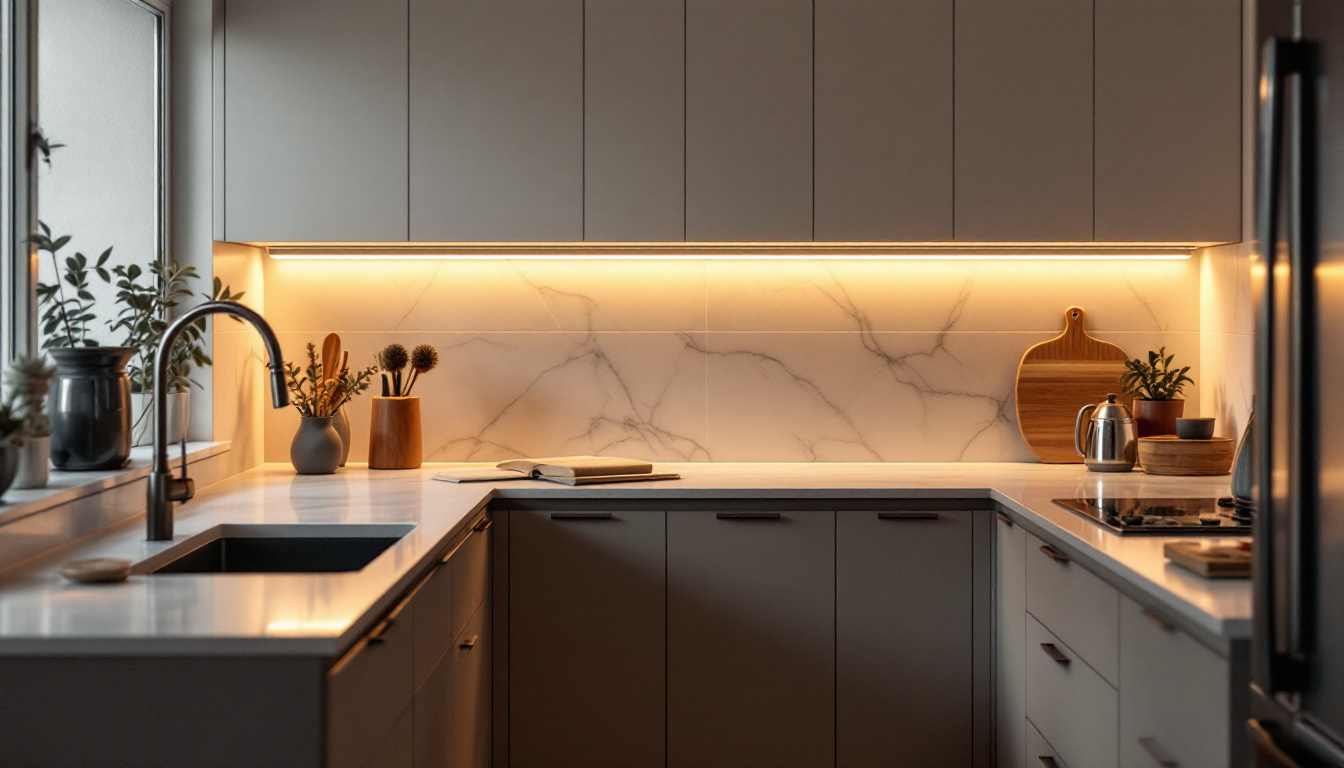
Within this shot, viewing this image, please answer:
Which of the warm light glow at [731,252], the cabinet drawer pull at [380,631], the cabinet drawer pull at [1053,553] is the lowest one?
the cabinet drawer pull at [380,631]

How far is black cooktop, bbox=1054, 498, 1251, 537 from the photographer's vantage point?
222 centimetres

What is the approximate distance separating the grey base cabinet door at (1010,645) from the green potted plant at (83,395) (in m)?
2.10

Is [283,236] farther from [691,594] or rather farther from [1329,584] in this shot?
[1329,584]

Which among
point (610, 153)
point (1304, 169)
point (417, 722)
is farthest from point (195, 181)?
point (1304, 169)

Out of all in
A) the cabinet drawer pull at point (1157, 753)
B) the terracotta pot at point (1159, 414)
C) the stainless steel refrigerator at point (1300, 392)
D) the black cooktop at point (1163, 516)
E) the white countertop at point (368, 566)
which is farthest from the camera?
the terracotta pot at point (1159, 414)

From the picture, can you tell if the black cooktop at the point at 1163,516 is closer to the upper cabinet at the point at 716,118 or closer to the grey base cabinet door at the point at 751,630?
the grey base cabinet door at the point at 751,630

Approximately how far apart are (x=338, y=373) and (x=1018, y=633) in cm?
209

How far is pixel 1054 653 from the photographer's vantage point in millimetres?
2418

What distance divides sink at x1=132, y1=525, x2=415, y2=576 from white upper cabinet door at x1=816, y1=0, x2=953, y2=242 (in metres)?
1.54

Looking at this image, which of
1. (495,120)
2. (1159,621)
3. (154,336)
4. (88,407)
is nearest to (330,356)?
(154,336)

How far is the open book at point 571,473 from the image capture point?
3033 millimetres

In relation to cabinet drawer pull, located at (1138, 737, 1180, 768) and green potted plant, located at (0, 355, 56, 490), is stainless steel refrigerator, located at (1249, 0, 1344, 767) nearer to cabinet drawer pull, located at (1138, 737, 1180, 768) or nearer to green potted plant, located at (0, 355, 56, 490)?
cabinet drawer pull, located at (1138, 737, 1180, 768)

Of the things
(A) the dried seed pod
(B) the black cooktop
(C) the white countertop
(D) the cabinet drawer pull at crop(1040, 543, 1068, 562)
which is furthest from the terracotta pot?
(A) the dried seed pod

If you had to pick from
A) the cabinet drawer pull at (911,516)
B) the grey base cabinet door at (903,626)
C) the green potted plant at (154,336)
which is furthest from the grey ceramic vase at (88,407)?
the cabinet drawer pull at (911,516)
